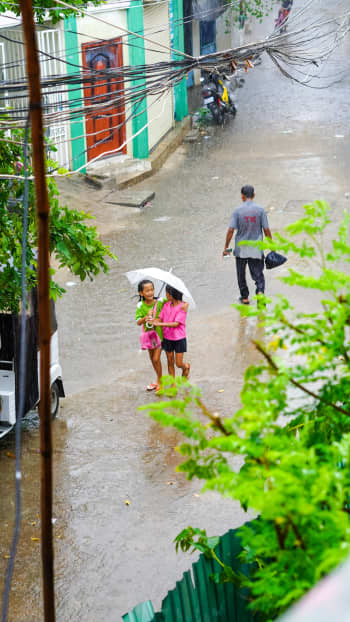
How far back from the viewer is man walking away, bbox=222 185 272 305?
9.30 metres

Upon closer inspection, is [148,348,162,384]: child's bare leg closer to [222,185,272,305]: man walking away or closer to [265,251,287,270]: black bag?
[222,185,272,305]: man walking away

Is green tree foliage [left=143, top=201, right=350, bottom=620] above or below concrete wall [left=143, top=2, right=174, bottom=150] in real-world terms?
below

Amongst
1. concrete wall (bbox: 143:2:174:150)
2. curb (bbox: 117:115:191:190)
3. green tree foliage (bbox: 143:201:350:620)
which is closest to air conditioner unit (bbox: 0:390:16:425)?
green tree foliage (bbox: 143:201:350:620)

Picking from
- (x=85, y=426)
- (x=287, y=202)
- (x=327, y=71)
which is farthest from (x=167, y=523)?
(x=327, y=71)

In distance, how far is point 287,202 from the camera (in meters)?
14.2

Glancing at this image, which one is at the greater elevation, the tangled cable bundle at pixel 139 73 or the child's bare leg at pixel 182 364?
the tangled cable bundle at pixel 139 73

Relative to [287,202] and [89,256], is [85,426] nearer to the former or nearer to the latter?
[89,256]

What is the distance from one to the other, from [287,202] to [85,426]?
26.3 ft

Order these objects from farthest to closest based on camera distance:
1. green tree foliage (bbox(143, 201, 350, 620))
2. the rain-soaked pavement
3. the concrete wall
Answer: the concrete wall → the rain-soaked pavement → green tree foliage (bbox(143, 201, 350, 620))

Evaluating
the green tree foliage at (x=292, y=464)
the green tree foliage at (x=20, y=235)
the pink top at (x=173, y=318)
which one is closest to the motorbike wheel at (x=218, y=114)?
the pink top at (x=173, y=318)

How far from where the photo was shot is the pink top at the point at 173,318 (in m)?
7.46

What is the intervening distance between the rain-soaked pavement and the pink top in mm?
737

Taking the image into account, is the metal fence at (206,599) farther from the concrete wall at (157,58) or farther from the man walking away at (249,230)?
the concrete wall at (157,58)

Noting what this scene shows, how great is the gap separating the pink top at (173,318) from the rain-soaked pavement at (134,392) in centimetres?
74
